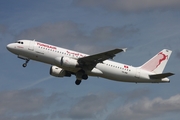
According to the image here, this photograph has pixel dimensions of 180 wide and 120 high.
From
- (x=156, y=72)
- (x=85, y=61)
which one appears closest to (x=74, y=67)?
(x=85, y=61)

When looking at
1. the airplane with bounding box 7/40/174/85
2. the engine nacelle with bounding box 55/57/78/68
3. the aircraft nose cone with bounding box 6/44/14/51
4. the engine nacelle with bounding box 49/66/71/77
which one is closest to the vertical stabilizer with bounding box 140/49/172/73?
the airplane with bounding box 7/40/174/85

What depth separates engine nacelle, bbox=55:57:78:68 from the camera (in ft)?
244

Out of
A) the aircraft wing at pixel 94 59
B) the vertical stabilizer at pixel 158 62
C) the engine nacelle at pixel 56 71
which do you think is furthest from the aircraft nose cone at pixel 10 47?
the vertical stabilizer at pixel 158 62

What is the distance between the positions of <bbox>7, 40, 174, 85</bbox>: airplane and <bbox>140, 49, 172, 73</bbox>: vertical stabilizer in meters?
0.18

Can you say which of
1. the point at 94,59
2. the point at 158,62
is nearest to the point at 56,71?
the point at 94,59

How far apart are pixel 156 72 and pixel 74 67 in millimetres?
14999

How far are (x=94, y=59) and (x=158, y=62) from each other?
1424cm

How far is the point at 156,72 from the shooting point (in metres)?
83.2

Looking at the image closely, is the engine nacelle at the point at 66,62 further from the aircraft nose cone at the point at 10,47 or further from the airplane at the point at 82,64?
the aircraft nose cone at the point at 10,47

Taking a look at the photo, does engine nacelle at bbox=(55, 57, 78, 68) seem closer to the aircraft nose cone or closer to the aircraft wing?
the aircraft wing

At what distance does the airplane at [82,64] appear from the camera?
244ft

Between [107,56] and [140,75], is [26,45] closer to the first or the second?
[107,56]

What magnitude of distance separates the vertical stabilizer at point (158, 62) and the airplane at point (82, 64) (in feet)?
0.59

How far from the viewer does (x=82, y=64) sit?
7656 centimetres
